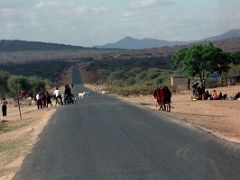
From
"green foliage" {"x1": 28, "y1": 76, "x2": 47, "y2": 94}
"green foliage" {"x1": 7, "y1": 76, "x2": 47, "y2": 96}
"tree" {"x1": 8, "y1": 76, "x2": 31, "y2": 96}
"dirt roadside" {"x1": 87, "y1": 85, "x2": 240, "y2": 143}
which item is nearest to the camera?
"dirt roadside" {"x1": 87, "y1": 85, "x2": 240, "y2": 143}

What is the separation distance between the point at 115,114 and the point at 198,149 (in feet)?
49.6

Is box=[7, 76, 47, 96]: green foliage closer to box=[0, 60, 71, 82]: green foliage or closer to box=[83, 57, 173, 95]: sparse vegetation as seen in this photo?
box=[83, 57, 173, 95]: sparse vegetation

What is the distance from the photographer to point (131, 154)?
53.8 feet

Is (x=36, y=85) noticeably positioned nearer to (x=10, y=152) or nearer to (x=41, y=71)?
(x=41, y=71)

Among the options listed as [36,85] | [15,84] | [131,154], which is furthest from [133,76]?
[131,154]

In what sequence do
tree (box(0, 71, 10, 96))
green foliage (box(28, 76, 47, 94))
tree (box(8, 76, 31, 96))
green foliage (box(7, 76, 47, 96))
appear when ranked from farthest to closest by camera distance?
tree (box(0, 71, 10, 96))
green foliage (box(28, 76, 47, 94))
green foliage (box(7, 76, 47, 96))
tree (box(8, 76, 31, 96))

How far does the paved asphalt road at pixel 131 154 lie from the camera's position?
1341cm

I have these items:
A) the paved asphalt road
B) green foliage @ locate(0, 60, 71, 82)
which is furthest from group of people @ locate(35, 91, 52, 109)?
green foliage @ locate(0, 60, 71, 82)

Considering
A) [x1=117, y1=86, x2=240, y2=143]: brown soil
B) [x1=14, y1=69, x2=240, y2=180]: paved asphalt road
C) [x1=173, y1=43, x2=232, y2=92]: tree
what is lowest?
[x1=117, y1=86, x2=240, y2=143]: brown soil

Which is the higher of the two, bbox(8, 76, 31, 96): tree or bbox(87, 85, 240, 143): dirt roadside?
bbox(8, 76, 31, 96): tree

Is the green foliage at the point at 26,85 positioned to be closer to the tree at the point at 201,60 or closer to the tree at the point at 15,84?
the tree at the point at 15,84

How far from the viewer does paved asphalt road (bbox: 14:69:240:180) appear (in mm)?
13406

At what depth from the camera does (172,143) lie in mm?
18500

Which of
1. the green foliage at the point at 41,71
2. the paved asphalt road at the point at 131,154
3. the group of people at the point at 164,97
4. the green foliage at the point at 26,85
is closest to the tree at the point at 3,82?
the green foliage at the point at 26,85
